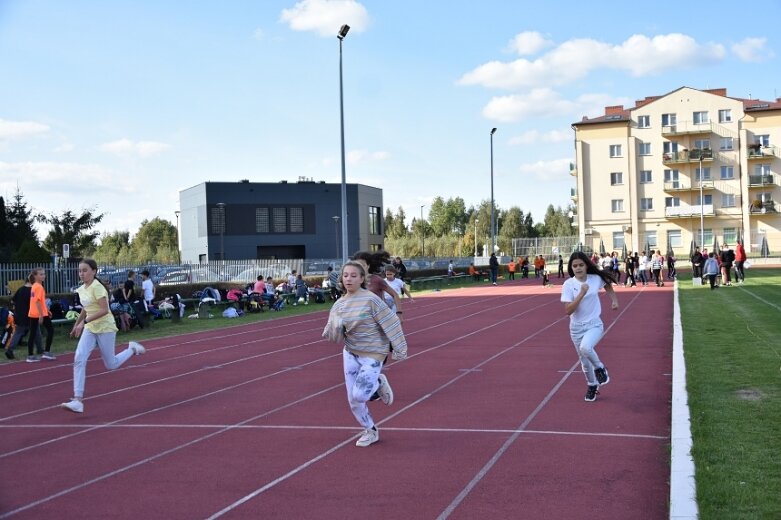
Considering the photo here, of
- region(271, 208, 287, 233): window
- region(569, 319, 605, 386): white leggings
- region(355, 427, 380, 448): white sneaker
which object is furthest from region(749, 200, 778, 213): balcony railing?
region(355, 427, 380, 448): white sneaker

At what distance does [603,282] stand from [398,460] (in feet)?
13.4

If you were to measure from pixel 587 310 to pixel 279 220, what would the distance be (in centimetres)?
6733

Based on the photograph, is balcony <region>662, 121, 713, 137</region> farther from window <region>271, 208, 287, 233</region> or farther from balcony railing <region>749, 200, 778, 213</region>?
window <region>271, 208, 287, 233</region>

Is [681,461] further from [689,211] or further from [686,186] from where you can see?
[686,186]

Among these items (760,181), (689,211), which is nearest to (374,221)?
(689,211)

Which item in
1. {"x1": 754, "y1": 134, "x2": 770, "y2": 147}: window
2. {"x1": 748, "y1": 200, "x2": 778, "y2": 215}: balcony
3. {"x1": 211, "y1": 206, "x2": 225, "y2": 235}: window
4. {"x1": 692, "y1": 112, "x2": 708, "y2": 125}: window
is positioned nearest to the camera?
{"x1": 748, "y1": 200, "x2": 778, "y2": 215}: balcony

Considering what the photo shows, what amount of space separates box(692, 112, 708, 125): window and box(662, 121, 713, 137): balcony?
313mm

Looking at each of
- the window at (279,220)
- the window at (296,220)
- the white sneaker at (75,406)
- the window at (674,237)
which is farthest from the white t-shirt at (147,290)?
the window at (674,237)

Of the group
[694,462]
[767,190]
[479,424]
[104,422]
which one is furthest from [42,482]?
[767,190]

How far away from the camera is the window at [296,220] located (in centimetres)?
7606

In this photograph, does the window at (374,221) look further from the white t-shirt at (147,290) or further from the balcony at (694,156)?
the white t-shirt at (147,290)

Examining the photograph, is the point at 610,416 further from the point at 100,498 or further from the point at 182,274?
the point at 182,274

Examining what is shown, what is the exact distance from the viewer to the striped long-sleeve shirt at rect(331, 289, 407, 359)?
7598mm

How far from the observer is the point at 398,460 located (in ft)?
23.2
